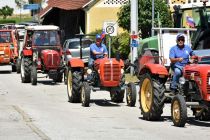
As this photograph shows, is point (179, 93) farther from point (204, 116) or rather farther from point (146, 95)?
point (146, 95)

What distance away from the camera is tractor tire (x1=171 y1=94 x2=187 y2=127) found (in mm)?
13953

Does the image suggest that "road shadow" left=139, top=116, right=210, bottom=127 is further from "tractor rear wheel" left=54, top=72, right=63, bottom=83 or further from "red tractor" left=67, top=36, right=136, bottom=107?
"tractor rear wheel" left=54, top=72, right=63, bottom=83

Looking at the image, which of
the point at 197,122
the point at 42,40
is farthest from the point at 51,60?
the point at 197,122

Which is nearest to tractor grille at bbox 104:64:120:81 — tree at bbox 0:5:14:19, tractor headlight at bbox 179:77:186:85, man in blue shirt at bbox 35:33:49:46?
tractor headlight at bbox 179:77:186:85

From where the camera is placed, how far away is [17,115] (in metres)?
16.5

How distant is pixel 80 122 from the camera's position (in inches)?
599

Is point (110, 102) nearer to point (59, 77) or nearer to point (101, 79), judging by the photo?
point (101, 79)

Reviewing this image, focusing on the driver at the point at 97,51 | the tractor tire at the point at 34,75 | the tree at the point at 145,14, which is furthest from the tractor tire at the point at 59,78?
the tree at the point at 145,14

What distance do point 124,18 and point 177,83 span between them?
2543 centimetres

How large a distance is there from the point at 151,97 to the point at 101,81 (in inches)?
148

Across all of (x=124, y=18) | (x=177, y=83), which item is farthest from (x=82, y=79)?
(x=124, y=18)

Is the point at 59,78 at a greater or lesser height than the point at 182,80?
lesser

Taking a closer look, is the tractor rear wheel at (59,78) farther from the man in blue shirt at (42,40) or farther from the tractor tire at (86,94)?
the tractor tire at (86,94)

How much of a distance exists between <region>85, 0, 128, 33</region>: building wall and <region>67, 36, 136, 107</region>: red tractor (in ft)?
97.3
